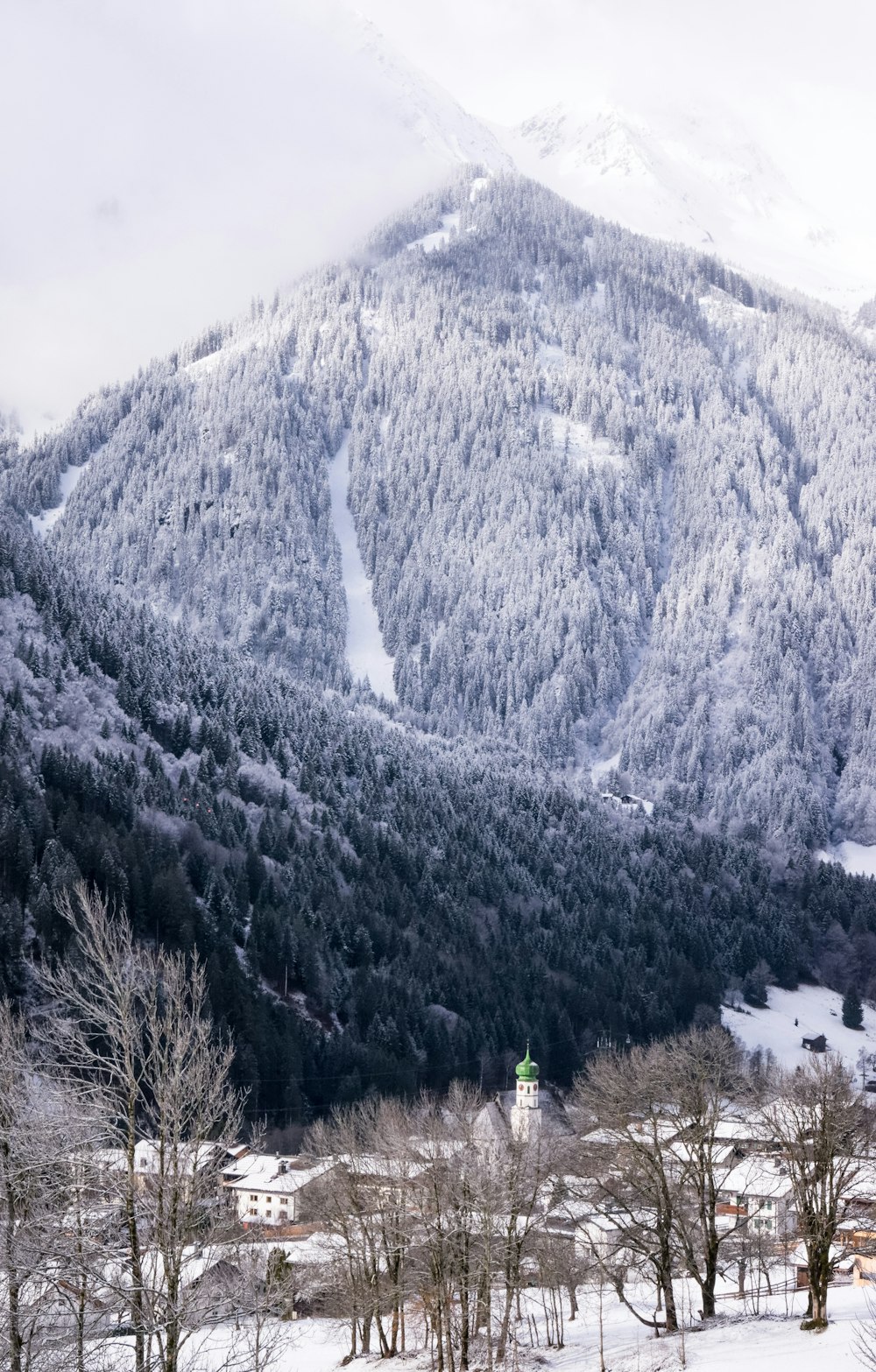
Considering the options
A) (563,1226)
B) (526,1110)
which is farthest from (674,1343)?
(526,1110)

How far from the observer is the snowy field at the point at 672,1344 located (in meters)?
49.4

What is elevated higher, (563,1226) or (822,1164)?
(822,1164)

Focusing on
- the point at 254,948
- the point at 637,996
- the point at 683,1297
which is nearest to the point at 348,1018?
the point at 254,948

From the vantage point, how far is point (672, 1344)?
5422 centimetres

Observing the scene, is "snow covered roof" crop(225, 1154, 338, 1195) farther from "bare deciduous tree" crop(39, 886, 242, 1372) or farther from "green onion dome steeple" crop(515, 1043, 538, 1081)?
"bare deciduous tree" crop(39, 886, 242, 1372)

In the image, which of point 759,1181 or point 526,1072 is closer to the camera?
point 759,1181

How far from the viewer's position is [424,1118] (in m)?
78.4

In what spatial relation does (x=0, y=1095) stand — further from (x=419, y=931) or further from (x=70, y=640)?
(x=70, y=640)

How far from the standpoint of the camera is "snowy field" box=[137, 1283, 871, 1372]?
162 feet

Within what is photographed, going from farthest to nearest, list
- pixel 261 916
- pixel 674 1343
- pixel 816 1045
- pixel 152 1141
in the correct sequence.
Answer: pixel 816 1045, pixel 261 916, pixel 674 1343, pixel 152 1141

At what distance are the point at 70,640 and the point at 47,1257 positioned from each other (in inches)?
6890

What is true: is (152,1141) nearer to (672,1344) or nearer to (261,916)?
(672,1344)

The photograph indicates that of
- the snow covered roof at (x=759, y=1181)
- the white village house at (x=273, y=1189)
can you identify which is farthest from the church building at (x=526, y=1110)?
the snow covered roof at (x=759, y=1181)

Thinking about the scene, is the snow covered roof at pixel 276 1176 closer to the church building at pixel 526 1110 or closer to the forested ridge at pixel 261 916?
the church building at pixel 526 1110
